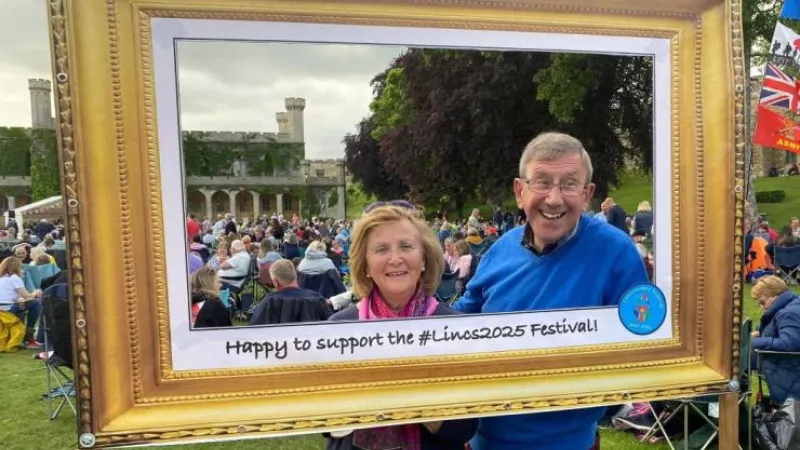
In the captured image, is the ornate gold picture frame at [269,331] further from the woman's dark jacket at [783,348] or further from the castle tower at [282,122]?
the woman's dark jacket at [783,348]

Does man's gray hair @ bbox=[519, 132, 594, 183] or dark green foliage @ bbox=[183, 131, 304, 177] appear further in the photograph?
man's gray hair @ bbox=[519, 132, 594, 183]

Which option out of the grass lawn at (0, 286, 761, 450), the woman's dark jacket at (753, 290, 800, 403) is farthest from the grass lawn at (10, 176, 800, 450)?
the woman's dark jacket at (753, 290, 800, 403)

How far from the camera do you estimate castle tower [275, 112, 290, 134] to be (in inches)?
81.9

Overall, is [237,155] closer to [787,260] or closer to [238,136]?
[238,136]

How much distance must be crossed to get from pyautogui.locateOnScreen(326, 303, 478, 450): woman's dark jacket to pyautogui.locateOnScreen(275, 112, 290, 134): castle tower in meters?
0.71

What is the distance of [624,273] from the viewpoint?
2.35m

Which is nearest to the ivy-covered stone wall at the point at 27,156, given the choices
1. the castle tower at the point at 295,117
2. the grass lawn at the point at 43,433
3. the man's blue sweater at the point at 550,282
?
the castle tower at the point at 295,117

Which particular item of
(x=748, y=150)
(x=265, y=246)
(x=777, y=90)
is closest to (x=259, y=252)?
(x=265, y=246)

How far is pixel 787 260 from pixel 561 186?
Result: 12262 millimetres

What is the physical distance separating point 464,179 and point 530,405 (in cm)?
100

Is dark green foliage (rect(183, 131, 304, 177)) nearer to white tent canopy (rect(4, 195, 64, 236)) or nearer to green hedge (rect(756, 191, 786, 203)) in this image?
white tent canopy (rect(4, 195, 64, 236))

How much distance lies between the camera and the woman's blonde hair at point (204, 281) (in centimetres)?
205

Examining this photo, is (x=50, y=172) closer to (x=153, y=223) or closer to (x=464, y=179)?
(x=153, y=223)

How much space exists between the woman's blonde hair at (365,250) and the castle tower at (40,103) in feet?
4.54
